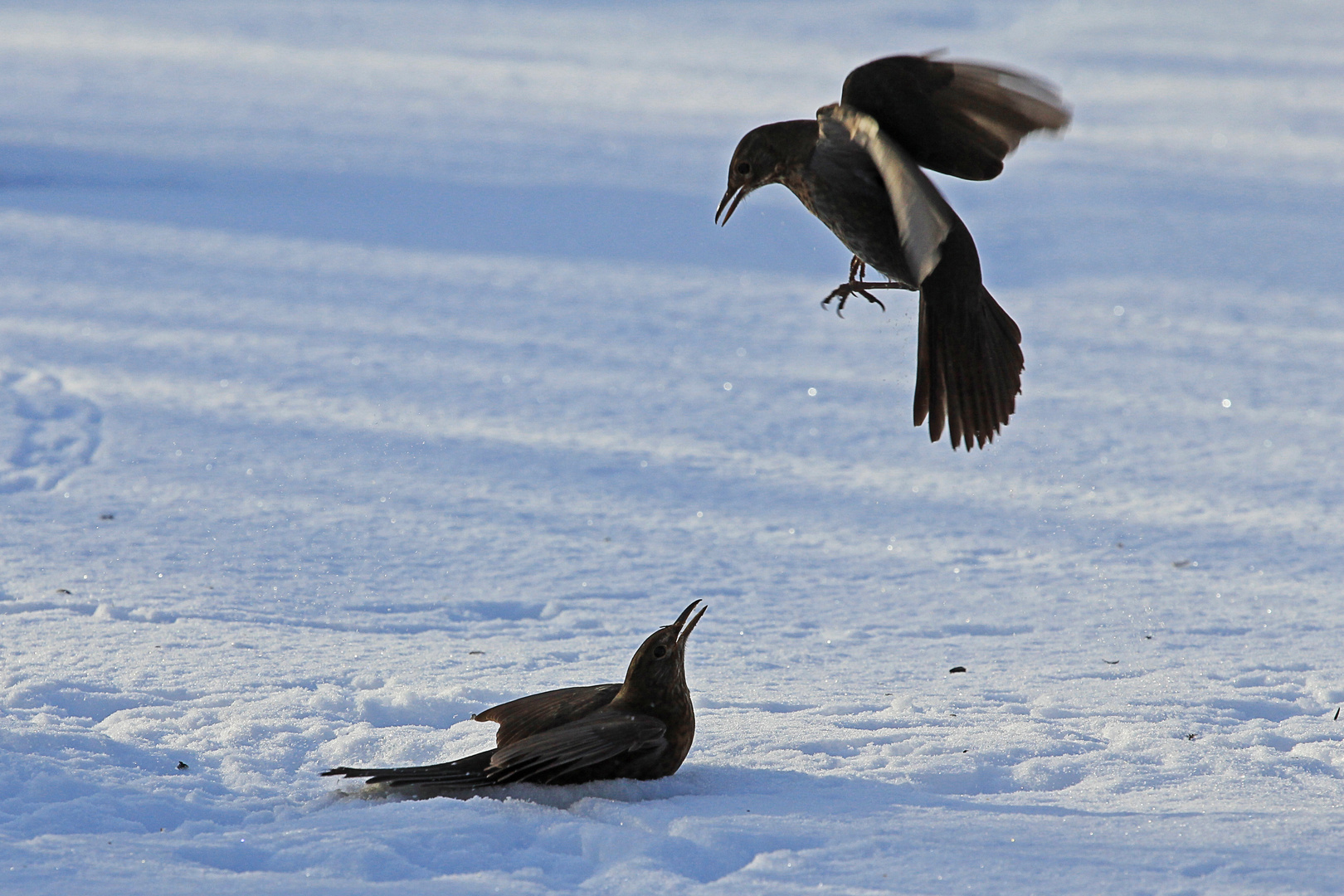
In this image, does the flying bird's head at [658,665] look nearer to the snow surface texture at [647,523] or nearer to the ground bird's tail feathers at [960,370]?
the snow surface texture at [647,523]

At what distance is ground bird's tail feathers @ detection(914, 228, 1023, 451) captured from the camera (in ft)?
11.3

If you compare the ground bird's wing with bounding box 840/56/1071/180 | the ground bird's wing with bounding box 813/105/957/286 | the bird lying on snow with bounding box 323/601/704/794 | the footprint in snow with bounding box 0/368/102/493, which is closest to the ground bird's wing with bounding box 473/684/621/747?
the bird lying on snow with bounding box 323/601/704/794

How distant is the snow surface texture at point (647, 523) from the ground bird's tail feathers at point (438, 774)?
0.33 feet

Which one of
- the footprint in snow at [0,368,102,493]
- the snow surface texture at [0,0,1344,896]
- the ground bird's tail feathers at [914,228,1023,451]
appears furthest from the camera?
the footprint in snow at [0,368,102,493]

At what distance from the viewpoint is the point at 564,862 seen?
2957mm

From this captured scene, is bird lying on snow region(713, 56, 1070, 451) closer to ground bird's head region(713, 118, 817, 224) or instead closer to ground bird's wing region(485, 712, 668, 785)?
ground bird's head region(713, 118, 817, 224)

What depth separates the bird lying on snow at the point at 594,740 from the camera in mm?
3268

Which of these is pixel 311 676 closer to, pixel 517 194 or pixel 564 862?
pixel 564 862

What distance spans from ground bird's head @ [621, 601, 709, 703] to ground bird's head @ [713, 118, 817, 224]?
100 cm

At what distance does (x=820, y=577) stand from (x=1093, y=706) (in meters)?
1.57

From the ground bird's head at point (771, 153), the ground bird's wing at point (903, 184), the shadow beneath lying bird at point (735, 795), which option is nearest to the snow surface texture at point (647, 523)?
the shadow beneath lying bird at point (735, 795)

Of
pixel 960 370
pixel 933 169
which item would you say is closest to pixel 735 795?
pixel 960 370

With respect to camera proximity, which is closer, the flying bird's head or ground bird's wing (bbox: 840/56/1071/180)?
ground bird's wing (bbox: 840/56/1071/180)

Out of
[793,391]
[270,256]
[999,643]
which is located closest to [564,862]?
[999,643]
